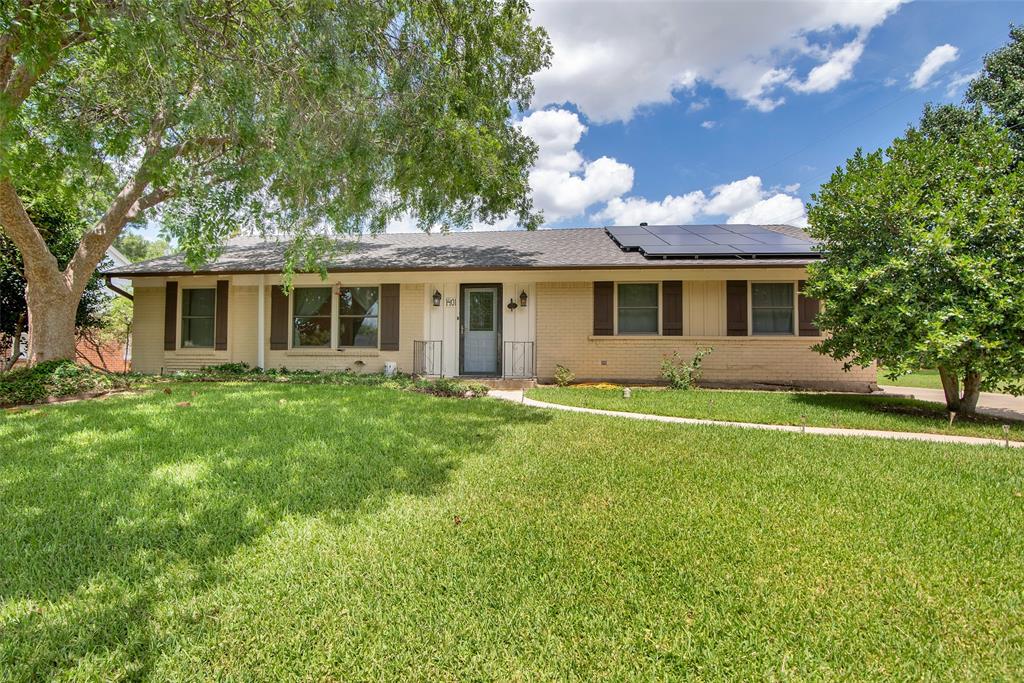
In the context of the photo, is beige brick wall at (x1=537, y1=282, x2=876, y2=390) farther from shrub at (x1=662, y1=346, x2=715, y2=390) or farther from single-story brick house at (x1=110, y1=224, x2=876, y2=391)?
shrub at (x1=662, y1=346, x2=715, y2=390)

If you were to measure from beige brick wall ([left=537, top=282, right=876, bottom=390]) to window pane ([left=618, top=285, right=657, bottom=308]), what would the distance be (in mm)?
680

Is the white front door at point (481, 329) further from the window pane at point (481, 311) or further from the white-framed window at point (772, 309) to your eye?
the white-framed window at point (772, 309)

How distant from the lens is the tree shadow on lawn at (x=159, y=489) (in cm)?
202

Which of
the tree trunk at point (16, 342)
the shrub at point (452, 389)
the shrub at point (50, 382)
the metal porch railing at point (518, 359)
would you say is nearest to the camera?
the shrub at point (50, 382)

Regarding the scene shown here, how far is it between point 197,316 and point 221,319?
32.1 inches

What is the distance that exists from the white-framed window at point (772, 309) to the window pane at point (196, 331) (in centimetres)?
1311

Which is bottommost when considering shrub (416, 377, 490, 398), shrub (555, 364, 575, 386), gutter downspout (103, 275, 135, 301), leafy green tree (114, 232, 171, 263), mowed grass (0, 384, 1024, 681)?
mowed grass (0, 384, 1024, 681)

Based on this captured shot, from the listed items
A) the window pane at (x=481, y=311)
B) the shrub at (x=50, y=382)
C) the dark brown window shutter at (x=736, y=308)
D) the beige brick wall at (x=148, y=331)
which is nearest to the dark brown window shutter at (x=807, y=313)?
the dark brown window shutter at (x=736, y=308)

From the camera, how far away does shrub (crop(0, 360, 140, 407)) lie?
7.01m

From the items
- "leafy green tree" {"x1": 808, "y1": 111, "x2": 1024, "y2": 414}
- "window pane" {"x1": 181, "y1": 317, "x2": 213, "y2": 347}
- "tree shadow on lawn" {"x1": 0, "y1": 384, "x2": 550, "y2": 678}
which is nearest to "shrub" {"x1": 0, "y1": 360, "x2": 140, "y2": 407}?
"tree shadow on lawn" {"x1": 0, "y1": 384, "x2": 550, "y2": 678}

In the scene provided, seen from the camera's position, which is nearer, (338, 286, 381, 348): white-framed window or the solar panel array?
the solar panel array

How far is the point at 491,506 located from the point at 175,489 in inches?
95.7

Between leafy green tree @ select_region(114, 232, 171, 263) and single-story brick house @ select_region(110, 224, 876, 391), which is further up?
leafy green tree @ select_region(114, 232, 171, 263)

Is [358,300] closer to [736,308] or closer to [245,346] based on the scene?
[245,346]
